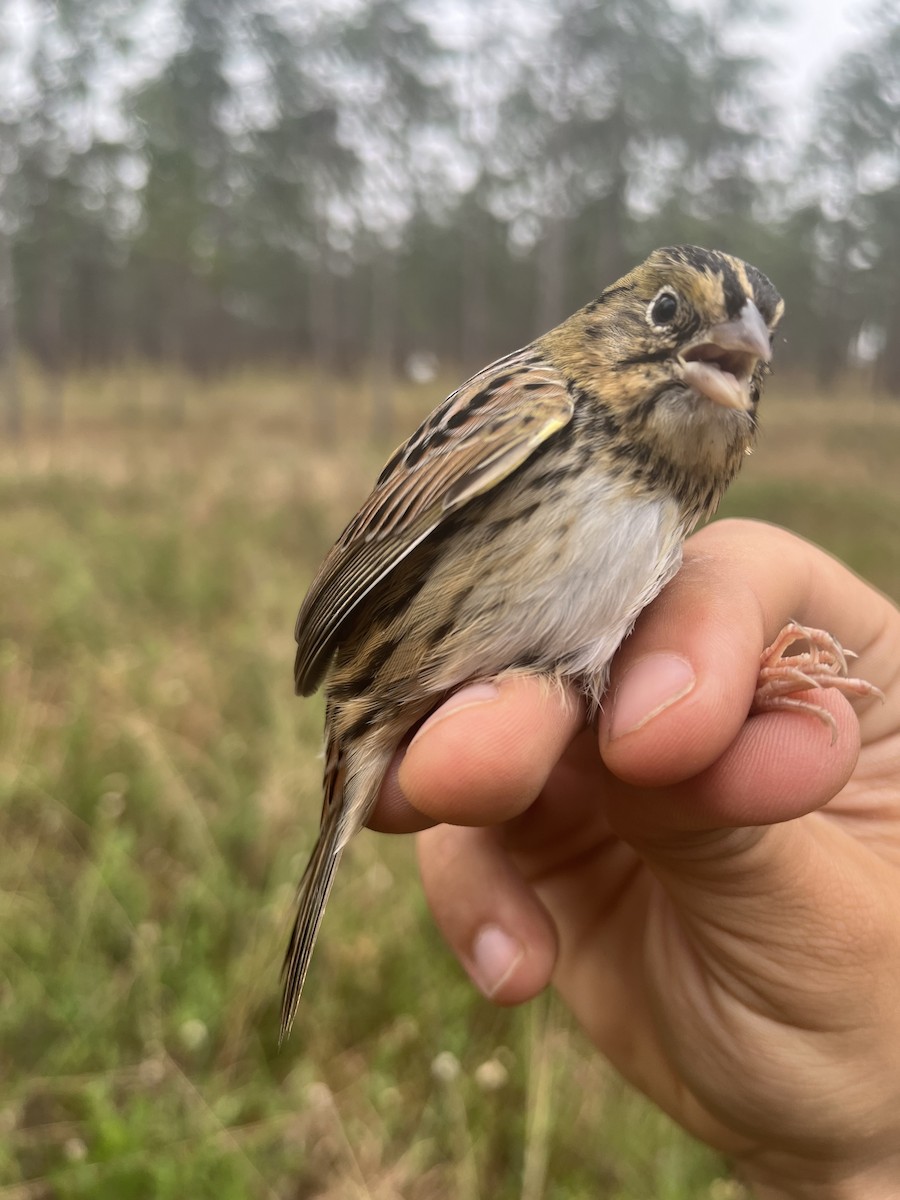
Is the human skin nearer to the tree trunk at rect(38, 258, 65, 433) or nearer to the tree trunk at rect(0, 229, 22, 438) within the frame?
the tree trunk at rect(0, 229, 22, 438)

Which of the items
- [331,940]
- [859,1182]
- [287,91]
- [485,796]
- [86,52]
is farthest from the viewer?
[287,91]

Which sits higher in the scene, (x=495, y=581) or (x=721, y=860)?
(x=495, y=581)

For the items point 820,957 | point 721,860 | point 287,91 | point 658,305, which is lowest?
point 820,957

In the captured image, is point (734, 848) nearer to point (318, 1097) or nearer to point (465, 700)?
point (465, 700)

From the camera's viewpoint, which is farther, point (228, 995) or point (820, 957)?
point (228, 995)

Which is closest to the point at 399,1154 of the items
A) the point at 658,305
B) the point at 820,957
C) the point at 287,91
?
the point at 820,957

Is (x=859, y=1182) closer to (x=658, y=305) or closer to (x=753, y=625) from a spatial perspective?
(x=753, y=625)
